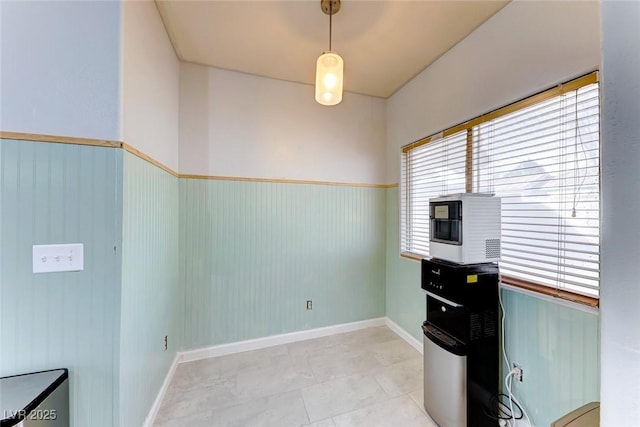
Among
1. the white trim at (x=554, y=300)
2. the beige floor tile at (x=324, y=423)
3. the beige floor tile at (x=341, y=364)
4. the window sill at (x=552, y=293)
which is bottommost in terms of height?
the beige floor tile at (x=324, y=423)

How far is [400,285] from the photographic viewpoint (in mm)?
2871

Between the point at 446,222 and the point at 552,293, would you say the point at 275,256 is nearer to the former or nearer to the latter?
the point at 446,222

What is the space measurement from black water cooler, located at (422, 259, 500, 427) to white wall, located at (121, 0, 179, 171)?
209cm

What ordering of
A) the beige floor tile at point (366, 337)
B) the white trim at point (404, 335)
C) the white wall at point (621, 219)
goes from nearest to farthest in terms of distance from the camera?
the white wall at point (621, 219)
the white trim at point (404, 335)
the beige floor tile at point (366, 337)

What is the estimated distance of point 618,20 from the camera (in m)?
0.44

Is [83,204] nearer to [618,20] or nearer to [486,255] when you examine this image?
[618,20]

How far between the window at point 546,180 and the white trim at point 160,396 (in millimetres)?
2578

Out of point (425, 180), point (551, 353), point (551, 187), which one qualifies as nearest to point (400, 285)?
point (425, 180)

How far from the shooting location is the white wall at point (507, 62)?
4.53ft

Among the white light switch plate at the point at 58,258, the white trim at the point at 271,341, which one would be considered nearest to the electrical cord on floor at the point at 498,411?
the white trim at the point at 271,341

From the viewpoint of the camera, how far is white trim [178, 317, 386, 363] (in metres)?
2.42

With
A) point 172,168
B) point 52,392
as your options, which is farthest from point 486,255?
point 172,168

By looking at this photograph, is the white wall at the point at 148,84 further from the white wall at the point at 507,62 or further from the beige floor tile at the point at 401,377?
the beige floor tile at the point at 401,377

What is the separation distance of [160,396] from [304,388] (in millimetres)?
1087
